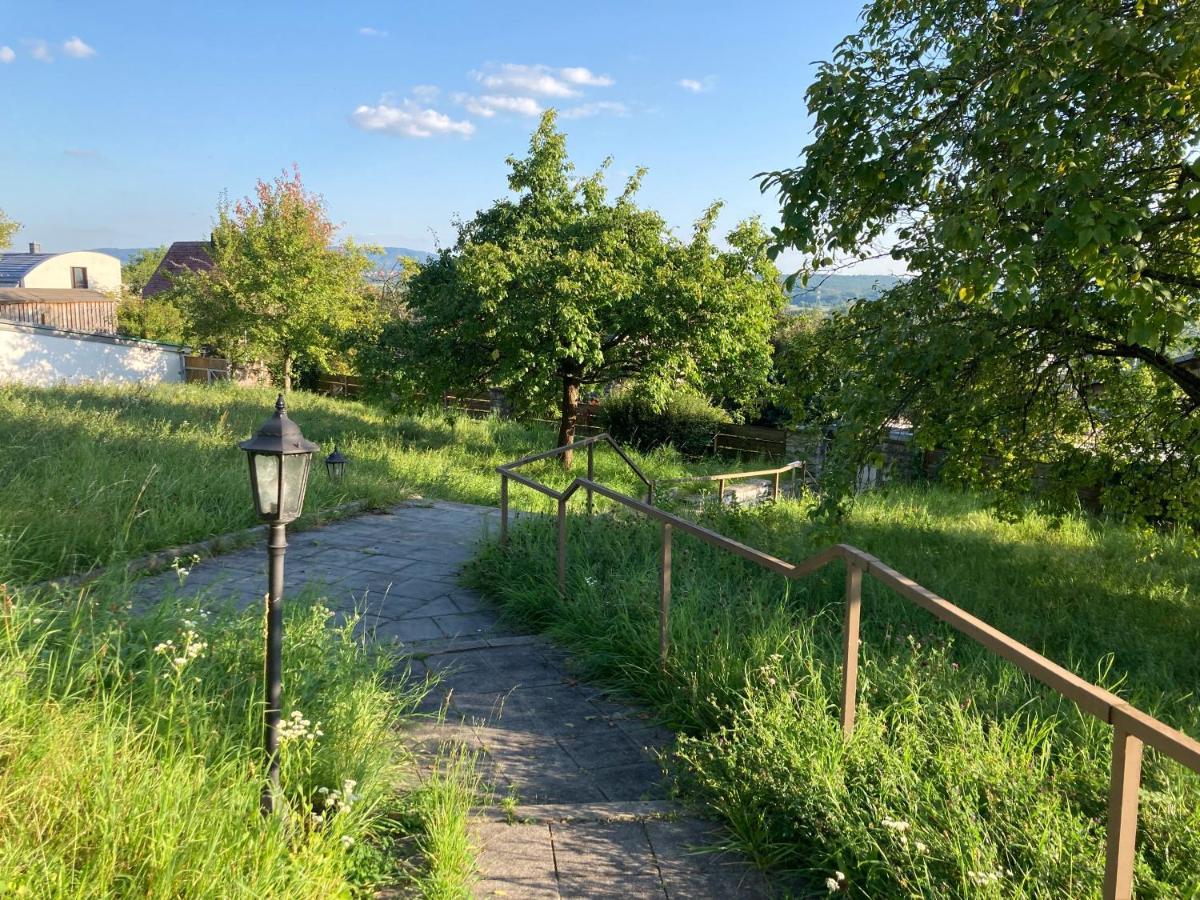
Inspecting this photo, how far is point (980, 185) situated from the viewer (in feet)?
14.3

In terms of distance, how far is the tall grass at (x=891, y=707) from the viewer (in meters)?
2.40

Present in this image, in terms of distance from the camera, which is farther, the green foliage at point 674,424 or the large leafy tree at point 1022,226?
the green foliage at point 674,424

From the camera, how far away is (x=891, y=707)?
127 inches

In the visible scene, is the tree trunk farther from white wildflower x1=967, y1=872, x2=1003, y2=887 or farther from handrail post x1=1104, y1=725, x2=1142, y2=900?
handrail post x1=1104, y1=725, x2=1142, y2=900

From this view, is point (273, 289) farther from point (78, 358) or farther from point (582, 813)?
point (582, 813)

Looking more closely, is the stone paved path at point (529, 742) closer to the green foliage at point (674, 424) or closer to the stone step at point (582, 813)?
the stone step at point (582, 813)

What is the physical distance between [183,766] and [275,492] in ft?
3.07

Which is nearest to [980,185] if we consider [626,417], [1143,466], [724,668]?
[724,668]

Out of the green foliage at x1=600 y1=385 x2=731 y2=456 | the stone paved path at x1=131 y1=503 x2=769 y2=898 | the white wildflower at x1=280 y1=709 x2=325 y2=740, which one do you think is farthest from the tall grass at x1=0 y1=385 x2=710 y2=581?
the white wildflower at x1=280 y1=709 x2=325 y2=740

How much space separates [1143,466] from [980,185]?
4078mm

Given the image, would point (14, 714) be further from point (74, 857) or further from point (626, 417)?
point (626, 417)

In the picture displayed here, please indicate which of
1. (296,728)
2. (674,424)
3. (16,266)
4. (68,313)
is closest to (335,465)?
(296,728)

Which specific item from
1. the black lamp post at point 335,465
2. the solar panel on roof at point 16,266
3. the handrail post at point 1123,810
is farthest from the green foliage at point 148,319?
the handrail post at point 1123,810

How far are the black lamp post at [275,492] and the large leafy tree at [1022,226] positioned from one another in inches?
129
